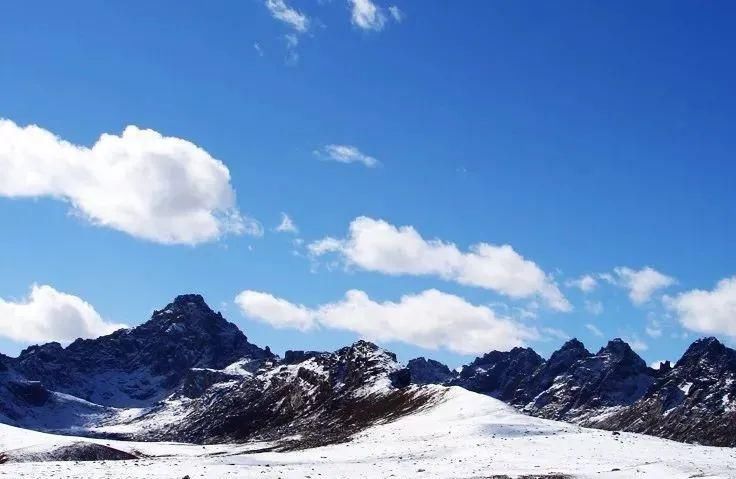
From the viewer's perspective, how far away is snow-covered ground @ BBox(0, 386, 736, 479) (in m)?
48.4

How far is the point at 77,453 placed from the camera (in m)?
79.6

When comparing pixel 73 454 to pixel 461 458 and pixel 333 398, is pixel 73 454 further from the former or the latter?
pixel 333 398

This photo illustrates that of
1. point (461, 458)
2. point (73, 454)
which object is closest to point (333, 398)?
point (73, 454)

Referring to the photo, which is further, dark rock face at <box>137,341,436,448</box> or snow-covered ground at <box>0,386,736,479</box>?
dark rock face at <box>137,341,436,448</box>

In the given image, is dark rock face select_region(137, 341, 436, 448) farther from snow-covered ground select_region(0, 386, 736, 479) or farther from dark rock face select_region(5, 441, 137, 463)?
snow-covered ground select_region(0, 386, 736, 479)

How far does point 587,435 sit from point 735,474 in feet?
70.2

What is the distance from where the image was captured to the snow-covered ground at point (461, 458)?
159 ft

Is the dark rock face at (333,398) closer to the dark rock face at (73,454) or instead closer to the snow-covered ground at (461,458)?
the dark rock face at (73,454)

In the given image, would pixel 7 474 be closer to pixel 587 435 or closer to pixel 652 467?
pixel 652 467

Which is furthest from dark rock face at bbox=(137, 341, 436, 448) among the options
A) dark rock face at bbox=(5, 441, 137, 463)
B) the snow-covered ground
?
Answer: the snow-covered ground

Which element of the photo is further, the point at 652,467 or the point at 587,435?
the point at 587,435

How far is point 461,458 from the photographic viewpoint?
2233 inches

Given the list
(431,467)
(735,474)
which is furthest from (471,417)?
(735,474)

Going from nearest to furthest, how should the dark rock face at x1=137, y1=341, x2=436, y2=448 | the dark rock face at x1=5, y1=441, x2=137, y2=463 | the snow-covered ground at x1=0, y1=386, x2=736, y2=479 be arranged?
the snow-covered ground at x1=0, y1=386, x2=736, y2=479, the dark rock face at x1=5, y1=441, x2=137, y2=463, the dark rock face at x1=137, y1=341, x2=436, y2=448
